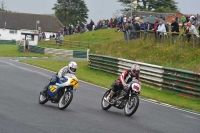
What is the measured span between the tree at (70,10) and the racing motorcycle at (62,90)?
11010 cm

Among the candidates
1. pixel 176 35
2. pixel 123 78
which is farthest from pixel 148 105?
pixel 176 35

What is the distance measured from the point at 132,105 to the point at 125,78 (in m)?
1.03

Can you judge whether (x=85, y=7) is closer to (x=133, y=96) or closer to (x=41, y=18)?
(x=41, y=18)

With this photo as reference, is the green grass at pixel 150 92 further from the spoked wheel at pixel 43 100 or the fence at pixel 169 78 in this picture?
the spoked wheel at pixel 43 100

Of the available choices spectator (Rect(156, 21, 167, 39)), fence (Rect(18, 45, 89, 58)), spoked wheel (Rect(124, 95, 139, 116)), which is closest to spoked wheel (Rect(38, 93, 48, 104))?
spoked wheel (Rect(124, 95, 139, 116))

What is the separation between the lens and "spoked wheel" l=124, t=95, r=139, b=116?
1364 cm

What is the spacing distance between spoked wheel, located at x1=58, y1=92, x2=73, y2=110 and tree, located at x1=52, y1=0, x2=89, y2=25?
111 m

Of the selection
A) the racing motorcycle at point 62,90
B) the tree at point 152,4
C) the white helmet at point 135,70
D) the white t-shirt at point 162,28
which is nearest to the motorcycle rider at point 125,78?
the white helmet at point 135,70

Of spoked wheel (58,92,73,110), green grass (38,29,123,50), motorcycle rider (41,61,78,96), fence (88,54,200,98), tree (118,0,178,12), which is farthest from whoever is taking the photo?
tree (118,0,178,12)

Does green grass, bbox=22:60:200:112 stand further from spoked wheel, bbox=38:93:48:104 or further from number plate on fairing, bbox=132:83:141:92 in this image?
spoked wheel, bbox=38:93:48:104

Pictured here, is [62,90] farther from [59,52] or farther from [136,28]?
[59,52]

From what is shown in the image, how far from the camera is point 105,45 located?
35844 millimetres

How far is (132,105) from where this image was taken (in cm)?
1390

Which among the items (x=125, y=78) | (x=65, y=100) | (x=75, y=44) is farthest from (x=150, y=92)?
(x=75, y=44)
